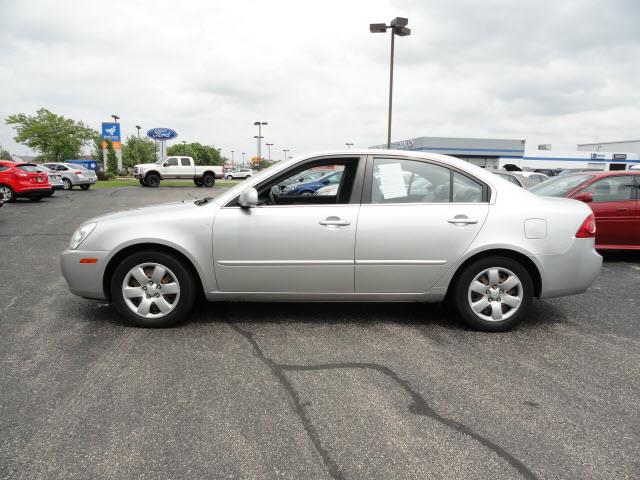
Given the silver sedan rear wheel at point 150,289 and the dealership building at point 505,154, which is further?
the dealership building at point 505,154

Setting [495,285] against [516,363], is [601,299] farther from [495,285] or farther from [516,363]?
[516,363]

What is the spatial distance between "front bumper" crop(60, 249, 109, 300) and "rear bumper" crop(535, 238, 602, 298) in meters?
3.76

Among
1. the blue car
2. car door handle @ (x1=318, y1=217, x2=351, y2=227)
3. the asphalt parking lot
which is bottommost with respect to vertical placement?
the asphalt parking lot

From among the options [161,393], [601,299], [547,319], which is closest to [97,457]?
[161,393]

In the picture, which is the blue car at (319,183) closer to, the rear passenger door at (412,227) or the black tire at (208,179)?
the rear passenger door at (412,227)

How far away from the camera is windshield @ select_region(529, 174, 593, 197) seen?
719 cm

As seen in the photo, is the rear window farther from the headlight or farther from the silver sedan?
the silver sedan

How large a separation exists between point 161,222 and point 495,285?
2938 millimetres

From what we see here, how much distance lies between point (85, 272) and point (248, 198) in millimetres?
1571

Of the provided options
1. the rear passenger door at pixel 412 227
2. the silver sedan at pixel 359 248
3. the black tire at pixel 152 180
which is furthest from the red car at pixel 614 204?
the black tire at pixel 152 180

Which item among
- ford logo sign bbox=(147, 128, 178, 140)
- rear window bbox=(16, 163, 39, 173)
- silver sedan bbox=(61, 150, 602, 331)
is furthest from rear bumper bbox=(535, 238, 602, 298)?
ford logo sign bbox=(147, 128, 178, 140)

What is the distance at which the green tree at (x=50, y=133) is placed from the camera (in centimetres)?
4894

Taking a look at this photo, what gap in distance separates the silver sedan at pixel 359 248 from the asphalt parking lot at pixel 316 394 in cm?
34

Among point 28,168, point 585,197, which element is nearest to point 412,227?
point 585,197
